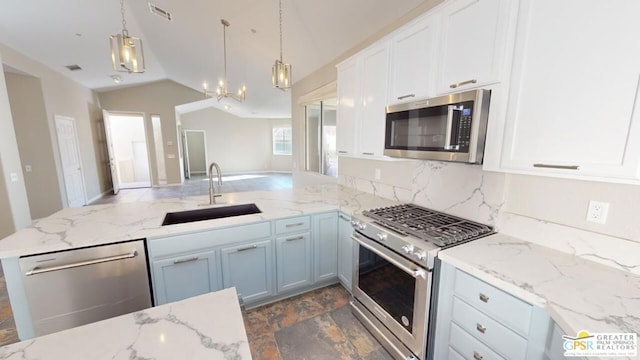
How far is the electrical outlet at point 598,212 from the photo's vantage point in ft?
4.02

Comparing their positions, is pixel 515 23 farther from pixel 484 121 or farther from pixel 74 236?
pixel 74 236

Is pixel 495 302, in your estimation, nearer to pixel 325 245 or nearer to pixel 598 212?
pixel 598 212

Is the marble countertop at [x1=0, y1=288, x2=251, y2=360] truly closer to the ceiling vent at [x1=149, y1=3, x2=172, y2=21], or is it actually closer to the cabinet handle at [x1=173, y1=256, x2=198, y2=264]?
the cabinet handle at [x1=173, y1=256, x2=198, y2=264]

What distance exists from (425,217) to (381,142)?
2.29 feet

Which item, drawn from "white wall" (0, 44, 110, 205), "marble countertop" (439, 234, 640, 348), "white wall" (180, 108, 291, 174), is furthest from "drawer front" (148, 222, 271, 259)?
"white wall" (180, 108, 291, 174)

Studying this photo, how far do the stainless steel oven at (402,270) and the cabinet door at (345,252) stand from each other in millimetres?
186

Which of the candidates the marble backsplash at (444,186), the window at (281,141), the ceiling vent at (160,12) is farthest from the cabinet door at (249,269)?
the window at (281,141)

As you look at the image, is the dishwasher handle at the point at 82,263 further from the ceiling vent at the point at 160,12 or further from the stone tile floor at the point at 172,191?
the stone tile floor at the point at 172,191

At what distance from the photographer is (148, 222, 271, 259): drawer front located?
1747 millimetres

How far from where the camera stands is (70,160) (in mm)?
5293

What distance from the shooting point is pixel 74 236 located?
1620mm

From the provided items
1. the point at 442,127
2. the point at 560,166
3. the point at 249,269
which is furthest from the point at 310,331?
the point at 560,166

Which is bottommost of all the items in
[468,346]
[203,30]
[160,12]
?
[468,346]

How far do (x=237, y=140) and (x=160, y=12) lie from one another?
741 centimetres
